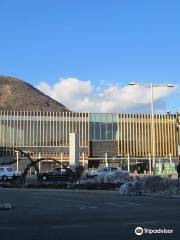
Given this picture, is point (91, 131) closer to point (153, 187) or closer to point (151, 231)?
point (153, 187)

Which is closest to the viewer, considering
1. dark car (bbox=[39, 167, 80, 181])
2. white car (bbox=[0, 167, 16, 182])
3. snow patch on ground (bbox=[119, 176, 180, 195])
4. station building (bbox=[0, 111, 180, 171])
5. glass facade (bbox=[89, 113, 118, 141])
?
snow patch on ground (bbox=[119, 176, 180, 195])

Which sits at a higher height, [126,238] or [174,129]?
[174,129]

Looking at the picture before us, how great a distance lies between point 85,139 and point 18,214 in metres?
119

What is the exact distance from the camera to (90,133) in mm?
137875

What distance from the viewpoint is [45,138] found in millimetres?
136000

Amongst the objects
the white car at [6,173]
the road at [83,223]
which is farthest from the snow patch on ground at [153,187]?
the white car at [6,173]

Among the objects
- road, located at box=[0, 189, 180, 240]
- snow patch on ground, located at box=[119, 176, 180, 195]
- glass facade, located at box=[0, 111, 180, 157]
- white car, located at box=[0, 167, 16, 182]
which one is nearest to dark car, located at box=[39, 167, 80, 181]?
white car, located at box=[0, 167, 16, 182]

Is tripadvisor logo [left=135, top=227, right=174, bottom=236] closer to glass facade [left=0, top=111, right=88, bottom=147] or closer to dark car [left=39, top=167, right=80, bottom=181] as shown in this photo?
dark car [left=39, top=167, right=80, bottom=181]

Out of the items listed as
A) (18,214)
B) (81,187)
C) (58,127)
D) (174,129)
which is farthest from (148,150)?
(18,214)

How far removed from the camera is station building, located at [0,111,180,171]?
134500 mm

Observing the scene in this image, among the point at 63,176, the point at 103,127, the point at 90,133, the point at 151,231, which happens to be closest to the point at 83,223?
the point at 151,231

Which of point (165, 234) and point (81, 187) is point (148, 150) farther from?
point (165, 234)

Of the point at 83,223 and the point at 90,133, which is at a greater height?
the point at 90,133

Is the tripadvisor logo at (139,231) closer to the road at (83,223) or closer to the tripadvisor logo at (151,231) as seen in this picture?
the tripadvisor logo at (151,231)
